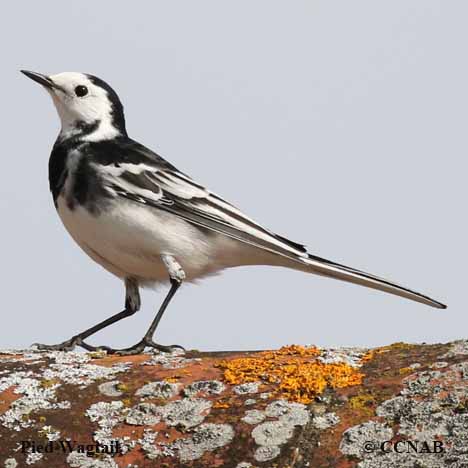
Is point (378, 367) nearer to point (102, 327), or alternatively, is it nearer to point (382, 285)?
point (382, 285)

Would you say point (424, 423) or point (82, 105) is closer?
point (424, 423)

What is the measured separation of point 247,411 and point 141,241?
3.11 metres

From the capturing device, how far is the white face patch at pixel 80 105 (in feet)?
26.0

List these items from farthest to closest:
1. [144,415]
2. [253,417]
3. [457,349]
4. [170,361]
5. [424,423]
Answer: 1. [170,361]
2. [457,349]
3. [144,415]
4. [253,417]
5. [424,423]

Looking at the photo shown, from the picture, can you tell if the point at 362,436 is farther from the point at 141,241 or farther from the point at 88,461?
the point at 141,241

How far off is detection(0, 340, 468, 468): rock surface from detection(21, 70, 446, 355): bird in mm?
2275

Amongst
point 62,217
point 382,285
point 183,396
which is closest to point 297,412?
point 183,396

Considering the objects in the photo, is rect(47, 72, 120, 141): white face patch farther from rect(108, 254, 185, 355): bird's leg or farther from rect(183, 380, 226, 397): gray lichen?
rect(183, 380, 226, 397): gray lichen

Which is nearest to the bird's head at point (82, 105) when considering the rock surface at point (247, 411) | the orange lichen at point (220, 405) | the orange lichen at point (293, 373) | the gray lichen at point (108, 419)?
the rock surface at point (247, 411)

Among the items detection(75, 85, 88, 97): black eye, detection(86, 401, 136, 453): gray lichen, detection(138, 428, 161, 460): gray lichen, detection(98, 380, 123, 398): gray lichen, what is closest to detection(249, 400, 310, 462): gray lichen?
detection(138, 428, 161, 460): gray lichen

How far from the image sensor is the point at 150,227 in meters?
7.11

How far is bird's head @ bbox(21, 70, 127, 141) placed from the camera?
25.9 feet

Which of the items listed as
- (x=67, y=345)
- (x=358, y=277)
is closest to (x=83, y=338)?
(x=67, y=345)

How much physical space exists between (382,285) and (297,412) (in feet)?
10.3
